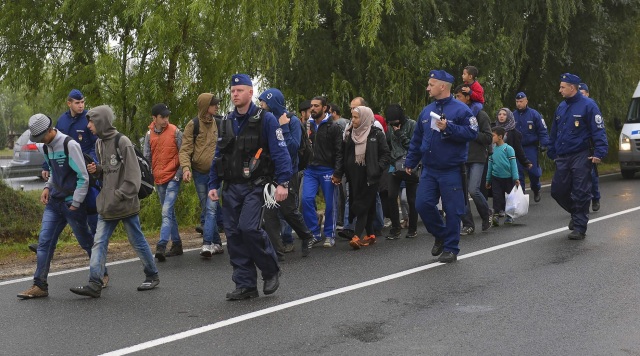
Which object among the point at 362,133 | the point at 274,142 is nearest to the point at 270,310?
the point at 274,142

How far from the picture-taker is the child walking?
13812 millimetres

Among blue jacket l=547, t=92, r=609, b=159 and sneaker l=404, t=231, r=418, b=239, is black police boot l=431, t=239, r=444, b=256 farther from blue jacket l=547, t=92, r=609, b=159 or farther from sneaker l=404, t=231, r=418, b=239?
blue jacket l=547, t=92, r=609, b=159

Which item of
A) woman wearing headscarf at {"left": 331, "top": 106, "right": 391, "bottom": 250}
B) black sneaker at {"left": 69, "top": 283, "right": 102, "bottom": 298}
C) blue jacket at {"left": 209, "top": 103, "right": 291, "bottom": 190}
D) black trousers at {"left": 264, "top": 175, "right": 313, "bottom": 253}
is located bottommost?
black sneaker at {"left": 69, "top": 283, "right": 102, "bottom": 298}

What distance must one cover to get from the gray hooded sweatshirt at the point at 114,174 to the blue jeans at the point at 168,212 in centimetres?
223

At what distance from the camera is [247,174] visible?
830 cm

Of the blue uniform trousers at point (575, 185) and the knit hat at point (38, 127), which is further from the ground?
the knit hat at point (38, 127)

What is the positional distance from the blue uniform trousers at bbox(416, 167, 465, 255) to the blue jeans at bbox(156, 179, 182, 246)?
2773 mm

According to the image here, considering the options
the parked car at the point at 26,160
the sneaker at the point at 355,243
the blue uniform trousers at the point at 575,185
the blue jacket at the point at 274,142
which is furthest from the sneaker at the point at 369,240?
the parked car at the point at 26,160

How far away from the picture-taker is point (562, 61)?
77.8 ft

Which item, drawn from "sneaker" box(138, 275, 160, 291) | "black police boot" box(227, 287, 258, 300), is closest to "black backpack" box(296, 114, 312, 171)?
"sneaker" box(138, 275, 160, 291)

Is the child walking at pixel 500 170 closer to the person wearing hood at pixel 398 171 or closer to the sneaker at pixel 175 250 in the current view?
the person wearing hood at pixel 398 171

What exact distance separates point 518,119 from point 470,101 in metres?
4.19

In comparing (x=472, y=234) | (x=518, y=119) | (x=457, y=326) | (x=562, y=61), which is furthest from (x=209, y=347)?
(x=562, y=61)

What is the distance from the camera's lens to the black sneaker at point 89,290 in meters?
8.62
